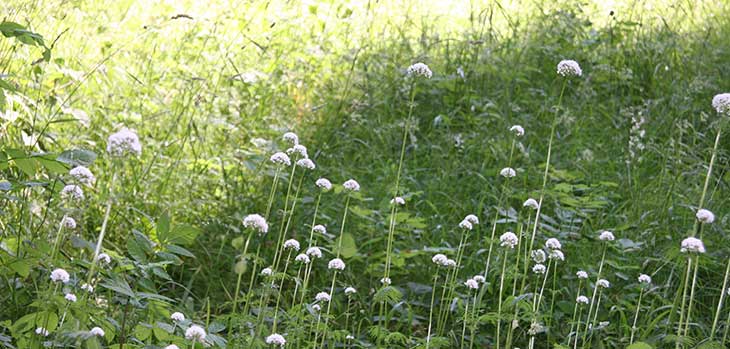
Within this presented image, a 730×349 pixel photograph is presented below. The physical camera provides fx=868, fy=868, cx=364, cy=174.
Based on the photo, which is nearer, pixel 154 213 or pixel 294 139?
pixel 294 139

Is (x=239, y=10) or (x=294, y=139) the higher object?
(x=239, y=10)

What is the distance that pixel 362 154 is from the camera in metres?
4.19

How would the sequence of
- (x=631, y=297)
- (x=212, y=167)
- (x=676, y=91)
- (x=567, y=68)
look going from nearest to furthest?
1. (x=567, y=68)
2. (x=631, y=297)
3. (x=212, y=167)
4. (x=676, y=91)

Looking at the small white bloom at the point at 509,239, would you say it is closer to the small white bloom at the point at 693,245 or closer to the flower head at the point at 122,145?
the small white bloom at the point at 693,245

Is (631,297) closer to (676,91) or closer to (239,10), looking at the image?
(676,91)

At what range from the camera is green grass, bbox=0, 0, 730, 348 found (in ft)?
8.71

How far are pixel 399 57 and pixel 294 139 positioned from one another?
112 inches

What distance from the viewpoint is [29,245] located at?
7.54 ft

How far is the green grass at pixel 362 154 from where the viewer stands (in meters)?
2.66

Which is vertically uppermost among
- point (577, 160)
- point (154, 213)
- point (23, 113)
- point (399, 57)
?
point (399, 57)

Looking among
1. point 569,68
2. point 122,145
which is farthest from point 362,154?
point 122,145

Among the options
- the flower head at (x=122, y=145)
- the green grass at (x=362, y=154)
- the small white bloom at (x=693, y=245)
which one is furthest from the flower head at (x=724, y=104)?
the flower head at (x=122, y=145)

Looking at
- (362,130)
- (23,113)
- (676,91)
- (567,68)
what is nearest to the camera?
(567,68)

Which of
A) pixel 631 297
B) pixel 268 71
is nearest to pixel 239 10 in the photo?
pixel 268 71
